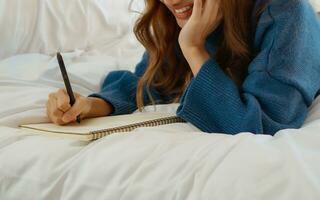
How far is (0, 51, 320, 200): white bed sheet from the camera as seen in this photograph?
0.49 metres

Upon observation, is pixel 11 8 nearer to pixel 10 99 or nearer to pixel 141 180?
pixel 10 99

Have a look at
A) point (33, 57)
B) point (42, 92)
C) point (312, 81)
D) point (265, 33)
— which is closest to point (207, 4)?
point (265, 33)

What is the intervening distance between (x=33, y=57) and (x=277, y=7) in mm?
681

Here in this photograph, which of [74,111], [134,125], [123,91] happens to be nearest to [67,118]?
[74,111]

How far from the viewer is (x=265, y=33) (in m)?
0.82

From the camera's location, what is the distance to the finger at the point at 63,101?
801 mm

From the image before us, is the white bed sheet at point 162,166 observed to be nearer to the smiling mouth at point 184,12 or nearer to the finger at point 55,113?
the finger at point 55,113

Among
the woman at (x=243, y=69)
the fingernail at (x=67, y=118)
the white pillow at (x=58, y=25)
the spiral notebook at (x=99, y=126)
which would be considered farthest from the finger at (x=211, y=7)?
the white pillow at (x=58, y=25)

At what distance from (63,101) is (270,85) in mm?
365

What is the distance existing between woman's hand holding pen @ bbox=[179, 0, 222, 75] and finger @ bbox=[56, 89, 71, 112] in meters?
0.24

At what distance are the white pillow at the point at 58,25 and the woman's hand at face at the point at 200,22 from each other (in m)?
0.55

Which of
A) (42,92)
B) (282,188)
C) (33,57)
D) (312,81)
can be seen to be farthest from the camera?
(33,57)

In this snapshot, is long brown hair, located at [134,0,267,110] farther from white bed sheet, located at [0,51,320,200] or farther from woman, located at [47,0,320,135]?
white bed sheet, located at [0,51,320,200]

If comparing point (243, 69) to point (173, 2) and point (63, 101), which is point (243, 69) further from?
point (63, 101)
